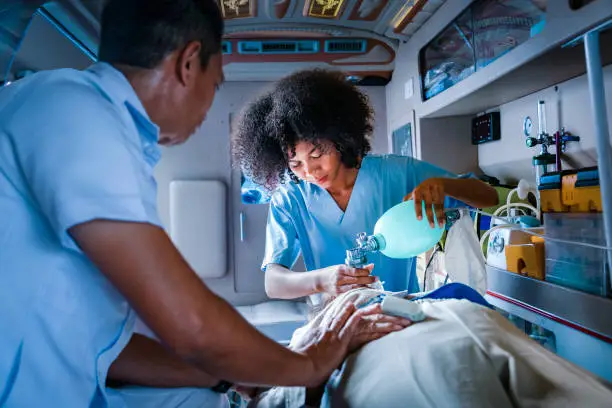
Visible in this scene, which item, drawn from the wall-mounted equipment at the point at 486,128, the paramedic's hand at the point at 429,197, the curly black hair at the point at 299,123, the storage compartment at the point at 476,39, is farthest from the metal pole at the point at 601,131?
the wall-mounted equipment at the point at 486,128

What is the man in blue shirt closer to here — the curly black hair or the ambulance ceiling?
the curly black hair

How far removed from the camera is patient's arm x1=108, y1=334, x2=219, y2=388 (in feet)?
2.71

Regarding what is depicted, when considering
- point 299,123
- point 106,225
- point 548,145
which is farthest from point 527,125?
point 106,225

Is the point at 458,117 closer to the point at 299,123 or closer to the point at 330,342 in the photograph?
the point at 299,123

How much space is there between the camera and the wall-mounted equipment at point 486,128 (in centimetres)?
199

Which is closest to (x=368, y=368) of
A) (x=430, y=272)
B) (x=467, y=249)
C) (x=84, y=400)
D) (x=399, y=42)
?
(x=84, y=400)

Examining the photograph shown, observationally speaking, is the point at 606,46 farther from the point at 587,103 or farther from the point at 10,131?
the point at 10,131

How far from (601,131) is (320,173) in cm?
75

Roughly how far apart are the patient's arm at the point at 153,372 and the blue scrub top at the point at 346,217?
720 mm

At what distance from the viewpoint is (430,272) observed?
1891mm

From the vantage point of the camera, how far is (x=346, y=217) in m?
1.53

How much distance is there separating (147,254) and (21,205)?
0.21 meters

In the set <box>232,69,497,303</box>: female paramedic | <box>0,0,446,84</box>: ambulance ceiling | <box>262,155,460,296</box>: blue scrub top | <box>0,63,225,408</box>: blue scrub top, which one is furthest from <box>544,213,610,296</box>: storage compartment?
<box>0,0,446,84</box>: ambulance ceiling

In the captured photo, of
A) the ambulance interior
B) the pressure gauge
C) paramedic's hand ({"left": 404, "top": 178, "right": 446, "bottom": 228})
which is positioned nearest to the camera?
the ambulance interior
